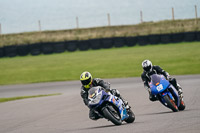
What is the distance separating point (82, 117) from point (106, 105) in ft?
9.04

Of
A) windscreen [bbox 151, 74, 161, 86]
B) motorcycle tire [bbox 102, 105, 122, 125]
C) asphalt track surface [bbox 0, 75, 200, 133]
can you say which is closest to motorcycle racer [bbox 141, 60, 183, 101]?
windscreen [bbox 151, 74, 161, 86]

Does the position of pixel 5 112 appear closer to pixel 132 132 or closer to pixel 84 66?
pixel 132 132

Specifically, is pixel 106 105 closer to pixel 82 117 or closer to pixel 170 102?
pixel 170 102

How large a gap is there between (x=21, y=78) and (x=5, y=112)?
1377 centimetres

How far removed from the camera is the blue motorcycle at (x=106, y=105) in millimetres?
8328

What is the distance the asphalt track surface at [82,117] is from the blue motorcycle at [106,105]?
0.70 ft

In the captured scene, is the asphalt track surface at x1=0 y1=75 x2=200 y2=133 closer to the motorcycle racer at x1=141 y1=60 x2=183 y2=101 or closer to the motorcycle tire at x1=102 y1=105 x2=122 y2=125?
the motorcycle tire at x1=102 y1=105 x2=122 y2=125

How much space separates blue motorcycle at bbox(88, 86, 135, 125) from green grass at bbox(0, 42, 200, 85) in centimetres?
1472

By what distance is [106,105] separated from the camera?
844cm

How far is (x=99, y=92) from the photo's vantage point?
8.37 metres

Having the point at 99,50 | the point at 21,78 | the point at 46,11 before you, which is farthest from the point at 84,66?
the point at 46,11

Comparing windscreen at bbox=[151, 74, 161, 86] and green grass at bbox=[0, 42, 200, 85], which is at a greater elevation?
windscreen at bbox=[151, 74, 161, 86]

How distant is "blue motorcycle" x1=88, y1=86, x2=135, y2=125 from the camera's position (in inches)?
328

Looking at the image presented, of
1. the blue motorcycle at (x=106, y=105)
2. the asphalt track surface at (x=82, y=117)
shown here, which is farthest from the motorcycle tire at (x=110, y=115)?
the asphalt track surface at (x=82, y=117)
